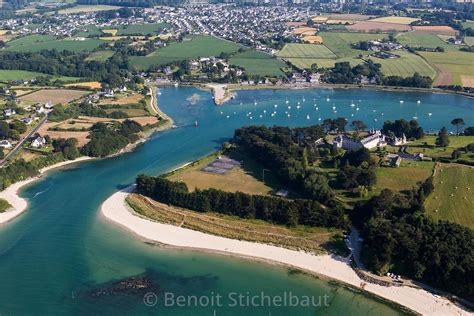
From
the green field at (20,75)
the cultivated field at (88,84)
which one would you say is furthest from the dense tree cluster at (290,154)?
the green field at (20,75)

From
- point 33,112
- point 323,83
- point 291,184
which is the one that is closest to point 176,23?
point 323,83

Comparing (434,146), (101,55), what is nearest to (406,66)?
(434,146)

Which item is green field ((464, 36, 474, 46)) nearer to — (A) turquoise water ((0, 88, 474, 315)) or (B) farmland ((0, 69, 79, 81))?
(A) turquoise water ((0, 88, 474, 315))

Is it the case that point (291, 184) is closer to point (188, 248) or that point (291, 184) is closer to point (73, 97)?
point (188, 248)

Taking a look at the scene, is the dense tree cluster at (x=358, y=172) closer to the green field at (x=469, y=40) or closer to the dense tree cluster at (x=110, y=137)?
the dense tree cluster at (x=110, y=137)

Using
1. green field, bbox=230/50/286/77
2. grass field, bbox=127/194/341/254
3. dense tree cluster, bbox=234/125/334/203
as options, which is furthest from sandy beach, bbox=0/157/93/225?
green field, bbox=230/50/286/77

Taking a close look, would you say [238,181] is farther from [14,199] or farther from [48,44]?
[48,44]
